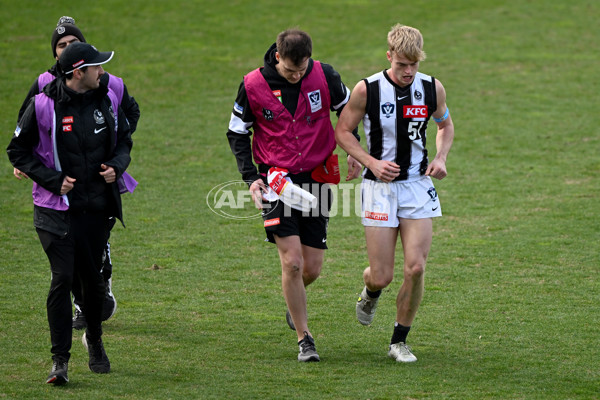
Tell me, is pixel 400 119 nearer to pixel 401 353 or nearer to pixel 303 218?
pixel 303 218

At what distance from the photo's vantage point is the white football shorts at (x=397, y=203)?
18.4 ft

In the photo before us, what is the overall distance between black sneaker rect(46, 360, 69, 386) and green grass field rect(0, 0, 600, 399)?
67mm

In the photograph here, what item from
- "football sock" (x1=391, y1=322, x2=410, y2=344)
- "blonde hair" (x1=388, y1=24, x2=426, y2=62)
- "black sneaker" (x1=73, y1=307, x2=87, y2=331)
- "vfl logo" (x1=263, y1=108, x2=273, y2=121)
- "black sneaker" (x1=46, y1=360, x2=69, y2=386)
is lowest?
"black sneaker" (x1=46, y1=360, x2=69, y2=386)

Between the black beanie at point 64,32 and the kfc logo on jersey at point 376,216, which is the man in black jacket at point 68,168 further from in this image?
the black beanie at point 64,32

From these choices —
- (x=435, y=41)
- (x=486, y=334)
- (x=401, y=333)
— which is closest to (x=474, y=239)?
(x=486, y=334)

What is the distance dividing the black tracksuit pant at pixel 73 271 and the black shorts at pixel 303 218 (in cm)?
109

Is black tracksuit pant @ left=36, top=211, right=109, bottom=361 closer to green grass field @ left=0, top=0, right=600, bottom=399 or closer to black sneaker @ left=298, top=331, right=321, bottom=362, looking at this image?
green grass field @ left=0, top=0, right=600, bottom=399

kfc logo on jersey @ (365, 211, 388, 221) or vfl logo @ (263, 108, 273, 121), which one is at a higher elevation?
vfl logo @ (263, 108, 273, 121)

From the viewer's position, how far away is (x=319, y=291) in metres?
7.45

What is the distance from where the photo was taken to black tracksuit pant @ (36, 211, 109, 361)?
5078 mm

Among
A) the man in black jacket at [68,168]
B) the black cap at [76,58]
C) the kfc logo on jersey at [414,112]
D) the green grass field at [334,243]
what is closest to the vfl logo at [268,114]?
the kfc logo on jersey at [414,112]

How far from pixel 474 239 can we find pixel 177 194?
386 centimetres

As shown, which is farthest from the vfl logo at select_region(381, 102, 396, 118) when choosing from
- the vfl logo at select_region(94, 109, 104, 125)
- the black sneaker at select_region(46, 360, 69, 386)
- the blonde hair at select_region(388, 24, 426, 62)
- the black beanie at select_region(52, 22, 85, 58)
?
the black beanie at select_region(52, 22, 85, 58)

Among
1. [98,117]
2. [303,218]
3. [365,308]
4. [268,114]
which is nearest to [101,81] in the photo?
[98,117]
